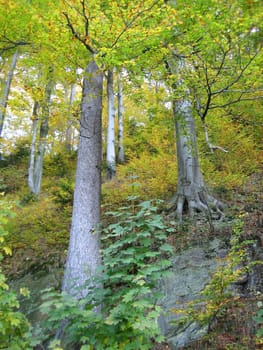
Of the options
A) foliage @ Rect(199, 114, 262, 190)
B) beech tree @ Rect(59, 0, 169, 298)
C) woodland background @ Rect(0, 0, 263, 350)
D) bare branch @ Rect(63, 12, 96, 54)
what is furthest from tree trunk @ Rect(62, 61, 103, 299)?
foliage @ Rect(199, 114, 262, 190)

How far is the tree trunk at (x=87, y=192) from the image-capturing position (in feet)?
15.6

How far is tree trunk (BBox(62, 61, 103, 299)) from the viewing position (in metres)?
4.75

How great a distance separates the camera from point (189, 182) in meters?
6.51

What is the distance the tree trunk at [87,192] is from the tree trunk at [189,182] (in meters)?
1.78

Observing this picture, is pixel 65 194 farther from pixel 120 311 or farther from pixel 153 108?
pixel 120 311

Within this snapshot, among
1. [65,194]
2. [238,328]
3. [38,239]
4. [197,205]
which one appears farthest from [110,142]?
[238,328]

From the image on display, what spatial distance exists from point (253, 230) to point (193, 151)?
2.12m

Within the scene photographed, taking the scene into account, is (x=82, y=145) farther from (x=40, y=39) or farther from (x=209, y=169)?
(x=209, y=169)

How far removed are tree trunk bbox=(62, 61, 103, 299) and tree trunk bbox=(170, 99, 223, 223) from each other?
1.78 meters

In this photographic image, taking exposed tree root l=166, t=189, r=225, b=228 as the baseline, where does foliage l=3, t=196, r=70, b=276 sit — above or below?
below

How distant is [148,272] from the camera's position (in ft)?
8.22

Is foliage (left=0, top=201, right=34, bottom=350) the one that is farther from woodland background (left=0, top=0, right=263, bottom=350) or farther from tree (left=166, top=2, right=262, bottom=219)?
tree (left=166, top=2, right=262, bottom=219)

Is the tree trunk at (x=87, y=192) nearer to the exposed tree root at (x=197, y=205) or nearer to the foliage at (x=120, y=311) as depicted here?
the foliage at (x=120, y=311)

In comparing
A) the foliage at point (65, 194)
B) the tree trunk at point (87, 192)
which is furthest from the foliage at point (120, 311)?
the foliage at point (65, 194)
